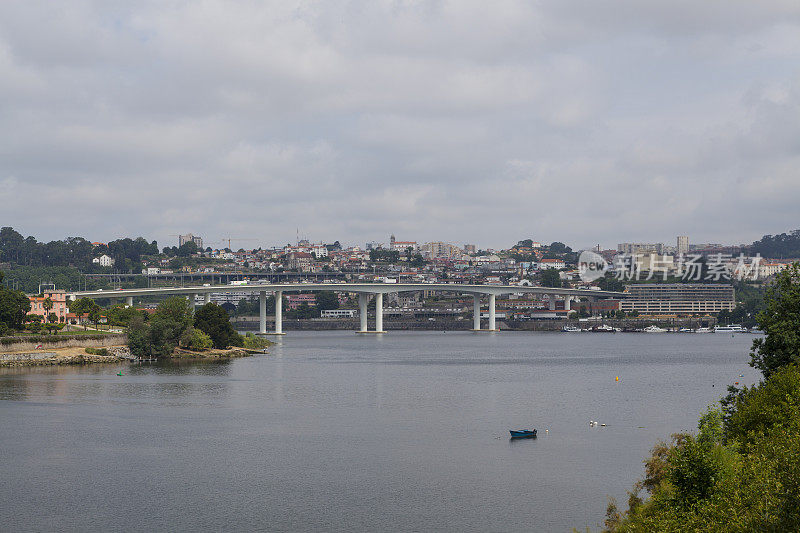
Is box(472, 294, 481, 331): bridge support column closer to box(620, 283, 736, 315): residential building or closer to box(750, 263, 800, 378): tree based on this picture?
box(620, 283, 736, 315): residential building

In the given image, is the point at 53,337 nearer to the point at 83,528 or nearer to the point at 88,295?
the point at 88,295

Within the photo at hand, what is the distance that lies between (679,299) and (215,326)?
114908mm

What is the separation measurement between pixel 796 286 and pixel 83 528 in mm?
26565

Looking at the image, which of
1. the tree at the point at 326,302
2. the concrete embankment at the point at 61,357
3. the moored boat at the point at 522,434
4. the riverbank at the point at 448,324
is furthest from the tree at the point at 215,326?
the tree at the point at 326,302

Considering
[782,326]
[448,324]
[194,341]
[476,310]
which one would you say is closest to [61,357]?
[194,341]

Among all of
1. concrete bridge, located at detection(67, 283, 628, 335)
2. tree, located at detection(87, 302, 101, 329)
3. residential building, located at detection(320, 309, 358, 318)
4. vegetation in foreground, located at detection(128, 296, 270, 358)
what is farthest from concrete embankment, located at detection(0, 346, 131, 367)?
residential building, located at detection(320, 309, 358, 318)

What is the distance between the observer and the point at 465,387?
59.1m

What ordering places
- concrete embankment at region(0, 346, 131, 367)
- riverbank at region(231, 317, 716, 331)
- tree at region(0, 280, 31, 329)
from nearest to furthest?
A: 1. concrete embankment at region(0, 346, 131, 367)
2. tree at region(0, 280, 31, 329)
3. riverbank at region(231, 317, 716, 331)

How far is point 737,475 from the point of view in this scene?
18.5 meters

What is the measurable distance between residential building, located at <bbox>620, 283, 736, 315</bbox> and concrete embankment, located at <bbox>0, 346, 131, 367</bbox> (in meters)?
124

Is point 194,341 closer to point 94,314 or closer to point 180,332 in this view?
point 180,332

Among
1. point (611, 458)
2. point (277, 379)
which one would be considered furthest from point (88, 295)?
point (611, 458)

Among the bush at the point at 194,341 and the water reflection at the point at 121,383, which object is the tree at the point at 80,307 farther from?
the water reflection at the point at 121,383

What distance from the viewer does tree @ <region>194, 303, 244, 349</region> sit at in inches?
3666
